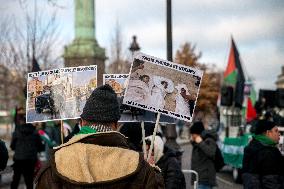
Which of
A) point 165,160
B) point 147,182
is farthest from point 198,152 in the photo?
point 147,182

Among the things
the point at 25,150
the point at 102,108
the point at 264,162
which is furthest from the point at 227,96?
the point at 102,108

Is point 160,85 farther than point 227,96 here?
No

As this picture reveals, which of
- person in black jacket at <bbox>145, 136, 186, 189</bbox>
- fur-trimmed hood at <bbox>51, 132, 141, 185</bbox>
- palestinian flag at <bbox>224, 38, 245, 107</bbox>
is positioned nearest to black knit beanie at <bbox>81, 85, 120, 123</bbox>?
fur-trimmed hood at <bbox>51, 132, 141, 185</bbox>

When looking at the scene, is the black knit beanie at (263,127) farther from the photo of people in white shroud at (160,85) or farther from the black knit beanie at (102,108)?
the black knit beanie at (102,108)

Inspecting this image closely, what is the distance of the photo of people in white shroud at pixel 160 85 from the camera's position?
4375 mm

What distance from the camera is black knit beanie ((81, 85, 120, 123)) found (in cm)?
272

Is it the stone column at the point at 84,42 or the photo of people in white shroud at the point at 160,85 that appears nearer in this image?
the photo of people in white shroud at the point at 160,85

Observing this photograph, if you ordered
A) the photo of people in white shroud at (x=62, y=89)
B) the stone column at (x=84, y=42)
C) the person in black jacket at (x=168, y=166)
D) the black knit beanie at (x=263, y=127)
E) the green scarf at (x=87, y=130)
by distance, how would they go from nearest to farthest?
the green scarf at (x=87, y=130) → the person in black jacket at (x=168, y=166) → the photo of people in white shroud at (x=62, y=89) → the black knit beanie at (x=263, y=127) → the stone column at (x=84, y=42)

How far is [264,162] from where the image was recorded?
5438 millimetres

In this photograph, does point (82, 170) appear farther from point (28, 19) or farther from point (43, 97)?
point (28, 19)

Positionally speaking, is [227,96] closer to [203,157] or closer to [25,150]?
[25,150]

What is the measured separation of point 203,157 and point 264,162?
7.98 ft

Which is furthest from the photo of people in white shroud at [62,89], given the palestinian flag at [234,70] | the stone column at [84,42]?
the stone column at [84,42]

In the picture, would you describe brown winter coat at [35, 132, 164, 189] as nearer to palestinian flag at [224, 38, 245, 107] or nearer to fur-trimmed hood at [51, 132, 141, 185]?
fur-trimmed hood at [51, 132, 141, 185]
